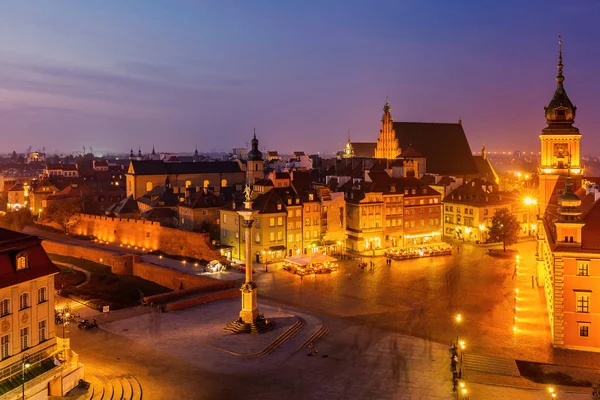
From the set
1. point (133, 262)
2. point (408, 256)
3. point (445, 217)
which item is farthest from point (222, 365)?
point (445, 217)

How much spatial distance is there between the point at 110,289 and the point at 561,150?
128 feet

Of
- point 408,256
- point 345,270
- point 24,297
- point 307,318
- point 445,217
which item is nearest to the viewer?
point 24,297

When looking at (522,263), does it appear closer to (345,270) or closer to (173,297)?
(345,270)

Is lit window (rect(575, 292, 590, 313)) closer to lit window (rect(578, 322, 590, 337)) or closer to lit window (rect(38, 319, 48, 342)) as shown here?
lit window (rect(578, 322, 590, 337))

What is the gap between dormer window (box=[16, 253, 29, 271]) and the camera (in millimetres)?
23312

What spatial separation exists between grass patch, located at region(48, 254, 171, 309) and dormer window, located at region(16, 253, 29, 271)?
16.5 metres

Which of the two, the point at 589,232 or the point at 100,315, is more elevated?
the point at 589,232

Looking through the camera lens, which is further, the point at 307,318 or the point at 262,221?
the point at 262,221

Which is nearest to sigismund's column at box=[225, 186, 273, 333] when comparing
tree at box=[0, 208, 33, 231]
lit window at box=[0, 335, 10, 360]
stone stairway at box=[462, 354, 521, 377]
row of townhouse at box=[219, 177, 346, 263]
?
stone stairway at box=[462, 354, 521, 377]

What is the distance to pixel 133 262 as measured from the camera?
5353 cm

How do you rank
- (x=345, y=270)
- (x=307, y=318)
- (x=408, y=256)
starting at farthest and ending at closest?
(x=408, y=256) < (x=345, y=270) < (x=307, y=318)

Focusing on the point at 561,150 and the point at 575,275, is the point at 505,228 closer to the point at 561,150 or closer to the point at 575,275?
the point at 561,150

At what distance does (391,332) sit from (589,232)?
12587mm

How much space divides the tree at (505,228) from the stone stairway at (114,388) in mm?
45228
